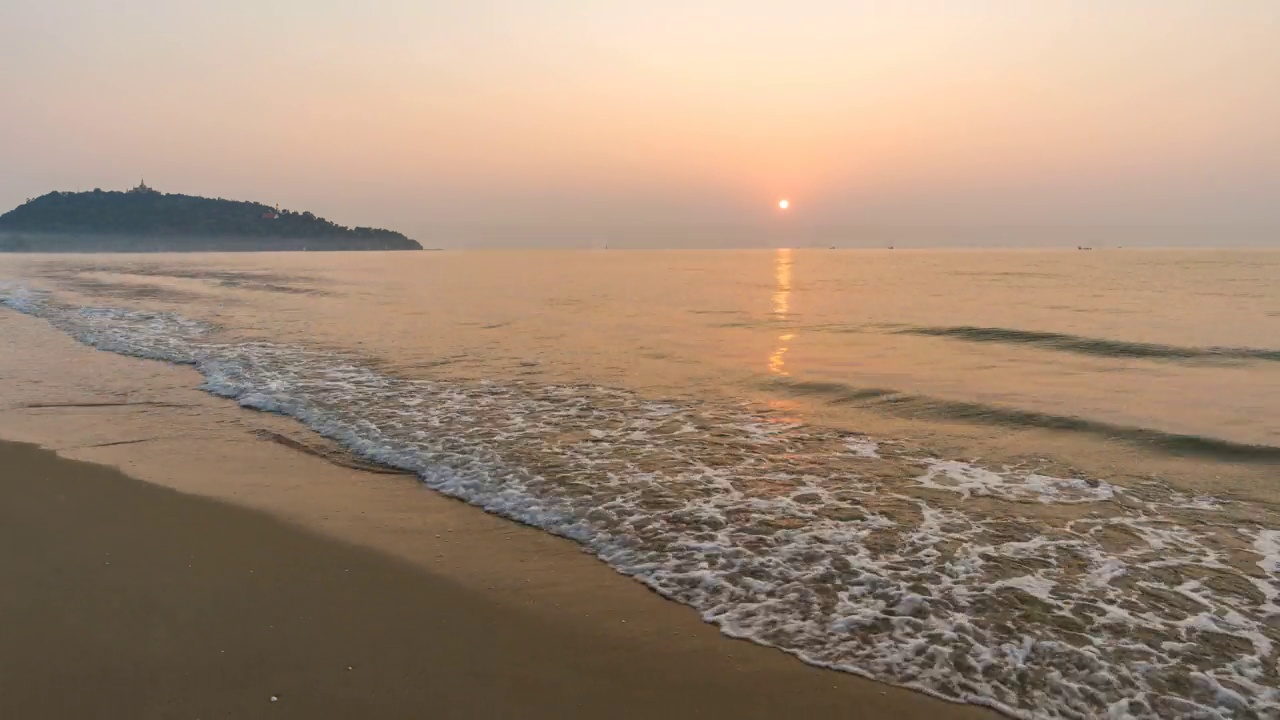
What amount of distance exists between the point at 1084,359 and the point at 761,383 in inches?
399

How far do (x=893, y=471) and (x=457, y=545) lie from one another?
5.78 m

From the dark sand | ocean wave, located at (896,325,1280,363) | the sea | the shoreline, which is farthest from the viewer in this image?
ocean wave, located at (896,325,1280,363)

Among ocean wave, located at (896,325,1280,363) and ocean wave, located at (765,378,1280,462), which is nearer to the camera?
ocean wave, located at (765,378,1280,462)

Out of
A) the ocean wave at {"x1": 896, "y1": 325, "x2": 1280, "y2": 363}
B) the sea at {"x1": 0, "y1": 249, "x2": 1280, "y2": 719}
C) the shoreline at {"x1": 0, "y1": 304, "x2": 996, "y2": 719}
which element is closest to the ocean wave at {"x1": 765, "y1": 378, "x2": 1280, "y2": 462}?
the sea at {"x1": 0, "y1": 249, "x2": 1280, "y2": 719}

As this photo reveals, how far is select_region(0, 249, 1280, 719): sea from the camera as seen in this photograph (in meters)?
5.24

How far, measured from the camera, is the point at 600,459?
9.70 metres

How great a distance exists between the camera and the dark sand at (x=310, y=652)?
4.27 metres

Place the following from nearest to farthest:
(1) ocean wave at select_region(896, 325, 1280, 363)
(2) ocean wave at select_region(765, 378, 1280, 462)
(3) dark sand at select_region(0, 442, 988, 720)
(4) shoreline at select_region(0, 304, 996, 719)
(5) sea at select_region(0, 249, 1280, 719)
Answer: (3) dark sand at select_region(0, 442, 988, 720) < (4) shoreline at select_region(0, 304, 996, 719) < (5) sea at select_region(0, 249, 1280, 719) < (2) ocean wave at select_region(765, 378, 1280, 462) < (1) ocean wave at select_region(896, 325, 1280, 363)

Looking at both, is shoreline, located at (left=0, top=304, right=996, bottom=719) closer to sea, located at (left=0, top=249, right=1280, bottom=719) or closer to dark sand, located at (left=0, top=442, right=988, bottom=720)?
dark sand, located at (left=0, top=442, right=988, bottom=720)

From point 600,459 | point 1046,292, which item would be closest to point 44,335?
point 600,459

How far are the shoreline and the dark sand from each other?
0.09 ft

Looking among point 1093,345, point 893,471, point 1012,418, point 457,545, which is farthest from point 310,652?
point 1093,345

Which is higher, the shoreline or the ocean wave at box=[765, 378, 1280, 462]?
the shoreline

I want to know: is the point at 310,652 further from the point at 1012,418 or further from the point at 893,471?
the point at 1012,418
